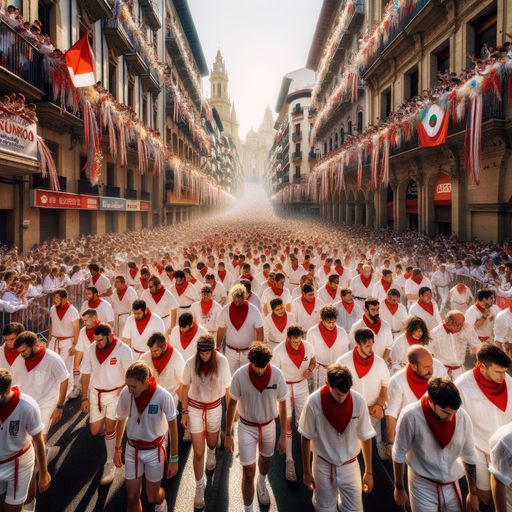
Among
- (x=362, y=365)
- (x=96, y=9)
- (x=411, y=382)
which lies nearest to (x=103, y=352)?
(x=362, y=365)

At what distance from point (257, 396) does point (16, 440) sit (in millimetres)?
2168

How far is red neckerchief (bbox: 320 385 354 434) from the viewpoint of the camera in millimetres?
2881

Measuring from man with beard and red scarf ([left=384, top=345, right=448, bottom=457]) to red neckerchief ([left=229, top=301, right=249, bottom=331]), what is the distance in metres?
2.18

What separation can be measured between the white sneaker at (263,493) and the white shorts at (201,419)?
750 millimetres

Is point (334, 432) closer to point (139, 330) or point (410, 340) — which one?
point (410, 340)

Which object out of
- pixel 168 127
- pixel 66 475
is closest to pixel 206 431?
pixel 66 475

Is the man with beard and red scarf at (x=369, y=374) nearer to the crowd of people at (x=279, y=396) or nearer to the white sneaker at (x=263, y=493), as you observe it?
the crowd of people at (x=279, y=396)

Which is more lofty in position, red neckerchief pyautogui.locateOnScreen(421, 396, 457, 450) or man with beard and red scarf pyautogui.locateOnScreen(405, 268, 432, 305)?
man with beard and red scarf pyautogui.locateOnScreen(405, 268, 432, 305)

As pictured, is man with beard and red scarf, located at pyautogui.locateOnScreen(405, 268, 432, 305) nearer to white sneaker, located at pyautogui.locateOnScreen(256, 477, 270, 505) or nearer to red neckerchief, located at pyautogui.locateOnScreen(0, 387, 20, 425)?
white sneaker, located at pyautogui.locateOnScreen(256, 477, 270, 505)

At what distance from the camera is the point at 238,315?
4965 millimetres

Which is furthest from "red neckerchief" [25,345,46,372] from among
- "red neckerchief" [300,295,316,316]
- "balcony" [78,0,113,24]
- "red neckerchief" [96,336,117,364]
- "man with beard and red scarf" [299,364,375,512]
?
"balcony" [78,0,113,24]

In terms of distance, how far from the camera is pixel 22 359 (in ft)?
12.4

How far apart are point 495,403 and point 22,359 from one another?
497 cm

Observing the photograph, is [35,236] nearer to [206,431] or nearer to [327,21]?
[206,431]
